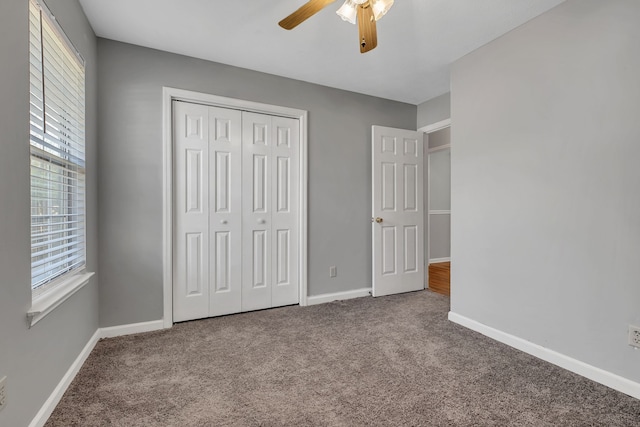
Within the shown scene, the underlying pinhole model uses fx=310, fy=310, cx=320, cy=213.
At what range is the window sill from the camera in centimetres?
136

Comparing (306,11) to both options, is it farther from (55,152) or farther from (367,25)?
(55,152)

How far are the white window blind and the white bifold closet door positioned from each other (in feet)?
2.57

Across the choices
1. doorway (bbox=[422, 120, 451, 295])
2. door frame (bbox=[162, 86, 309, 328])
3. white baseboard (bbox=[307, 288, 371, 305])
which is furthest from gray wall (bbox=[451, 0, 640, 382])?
doorway (bbox=[422, 120, 451, 295])

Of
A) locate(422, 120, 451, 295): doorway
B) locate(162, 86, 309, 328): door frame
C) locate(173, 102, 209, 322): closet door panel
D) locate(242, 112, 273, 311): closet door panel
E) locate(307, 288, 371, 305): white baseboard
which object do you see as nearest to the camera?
locate(162, 86, 309, 328): door frame

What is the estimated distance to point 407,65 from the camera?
2883 millimetres

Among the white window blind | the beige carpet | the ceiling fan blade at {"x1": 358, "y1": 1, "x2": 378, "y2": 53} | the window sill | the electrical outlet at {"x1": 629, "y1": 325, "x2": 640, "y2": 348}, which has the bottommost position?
the beige carpet

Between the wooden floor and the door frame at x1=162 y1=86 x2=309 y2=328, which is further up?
the door frame at x1=162 y1=86 x2=309 y2=328

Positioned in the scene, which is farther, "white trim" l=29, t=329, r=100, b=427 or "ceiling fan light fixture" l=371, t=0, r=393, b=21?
"ceiling fan light fixture" l=371, t=0, r=393, b=21

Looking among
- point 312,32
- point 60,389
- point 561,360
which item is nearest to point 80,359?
point 60,389

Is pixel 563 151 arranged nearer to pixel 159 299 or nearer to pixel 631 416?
pixel 631 416

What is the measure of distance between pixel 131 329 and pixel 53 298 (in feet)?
3.78

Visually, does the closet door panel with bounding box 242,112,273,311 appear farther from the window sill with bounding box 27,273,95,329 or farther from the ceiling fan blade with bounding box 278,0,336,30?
the ceiling fan blade with bounding box 278,0,336,30

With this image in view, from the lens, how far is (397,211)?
3.69 meters

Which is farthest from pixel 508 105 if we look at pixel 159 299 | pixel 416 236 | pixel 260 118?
pixel 159 299
